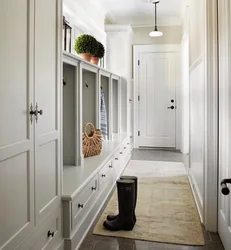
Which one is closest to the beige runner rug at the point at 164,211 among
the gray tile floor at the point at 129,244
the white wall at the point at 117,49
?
the gray tile floor at the point at 129,244

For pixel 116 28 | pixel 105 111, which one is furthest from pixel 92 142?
pixel 116 28

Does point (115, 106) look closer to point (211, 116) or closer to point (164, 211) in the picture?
point (164, 211)

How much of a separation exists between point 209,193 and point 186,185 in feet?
4.15

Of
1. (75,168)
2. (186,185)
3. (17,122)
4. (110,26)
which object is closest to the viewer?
(17,122)

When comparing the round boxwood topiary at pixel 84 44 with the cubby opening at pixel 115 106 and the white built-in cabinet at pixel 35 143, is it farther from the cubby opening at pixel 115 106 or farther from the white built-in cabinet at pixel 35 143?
the cubby opening at pixel 115 106

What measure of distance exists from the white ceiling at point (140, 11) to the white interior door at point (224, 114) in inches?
121

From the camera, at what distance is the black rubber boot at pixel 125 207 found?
2.37 meters

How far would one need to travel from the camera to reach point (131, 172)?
170 inches

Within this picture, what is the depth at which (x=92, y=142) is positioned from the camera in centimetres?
337

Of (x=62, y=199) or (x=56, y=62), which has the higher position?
(x=56, y=62)

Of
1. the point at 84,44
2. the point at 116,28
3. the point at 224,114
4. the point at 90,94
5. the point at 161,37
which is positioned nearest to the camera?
the point at 224,114

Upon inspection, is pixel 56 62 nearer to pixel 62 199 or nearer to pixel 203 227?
pixel 62 199

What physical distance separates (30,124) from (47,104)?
265 mm

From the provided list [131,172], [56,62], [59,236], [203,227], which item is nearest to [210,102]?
A: [203,227]
